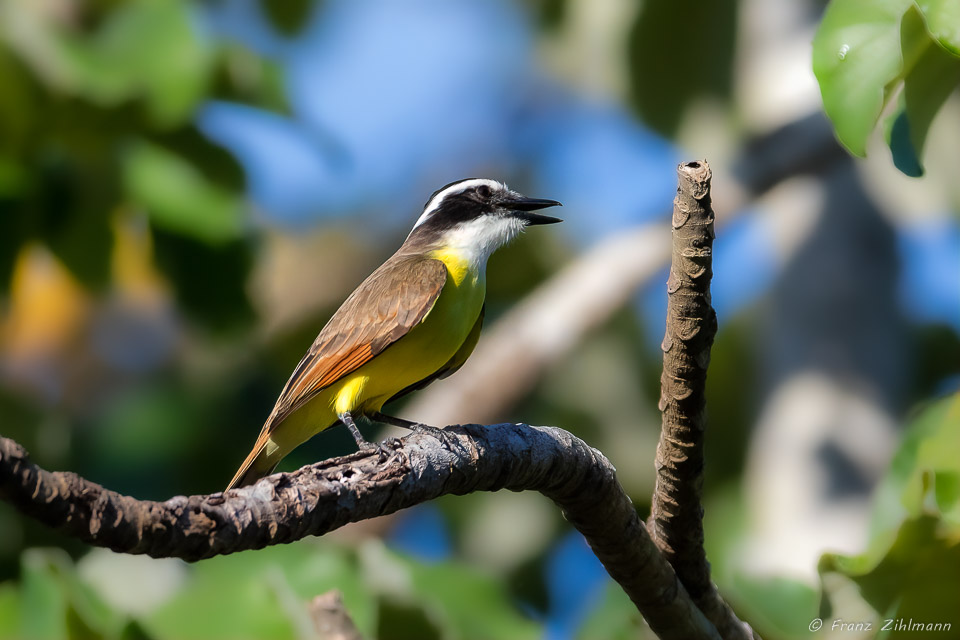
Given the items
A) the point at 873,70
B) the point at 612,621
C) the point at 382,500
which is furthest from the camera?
the point at 612,621

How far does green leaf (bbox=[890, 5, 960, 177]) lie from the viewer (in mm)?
2873

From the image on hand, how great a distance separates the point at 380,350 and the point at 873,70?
7.58 ft

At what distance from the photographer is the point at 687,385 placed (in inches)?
119

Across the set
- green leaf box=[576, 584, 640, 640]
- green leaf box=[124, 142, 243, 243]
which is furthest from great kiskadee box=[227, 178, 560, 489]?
green leaf box=[124, 142, 243, 243]

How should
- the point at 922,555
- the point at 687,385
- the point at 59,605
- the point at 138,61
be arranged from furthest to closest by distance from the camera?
the point at 138,61 → the point at 59,605 → the point at 922,555 → the point at 687,385

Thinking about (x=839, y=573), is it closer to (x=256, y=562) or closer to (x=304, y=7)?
(x=256, y=562)

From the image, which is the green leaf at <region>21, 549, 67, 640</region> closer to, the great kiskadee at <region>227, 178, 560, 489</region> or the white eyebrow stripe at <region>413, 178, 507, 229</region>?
the great kiskadee at <region>227, 178, 560, 489</region>

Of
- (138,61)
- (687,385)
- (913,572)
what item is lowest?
(913,572)

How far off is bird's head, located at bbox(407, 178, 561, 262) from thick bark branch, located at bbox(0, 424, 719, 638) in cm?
205

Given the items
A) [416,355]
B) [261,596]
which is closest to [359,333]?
[416,355]

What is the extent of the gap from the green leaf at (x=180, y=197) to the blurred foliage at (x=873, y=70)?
453 centimetres

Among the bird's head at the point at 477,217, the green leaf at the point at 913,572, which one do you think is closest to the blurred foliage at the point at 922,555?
the green leaf at the point at 913,572

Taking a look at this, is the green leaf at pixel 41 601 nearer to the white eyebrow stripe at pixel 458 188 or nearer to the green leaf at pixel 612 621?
the green leaf at pixel 612 621

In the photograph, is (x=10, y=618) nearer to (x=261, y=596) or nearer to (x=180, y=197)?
(x=261, y=596)
